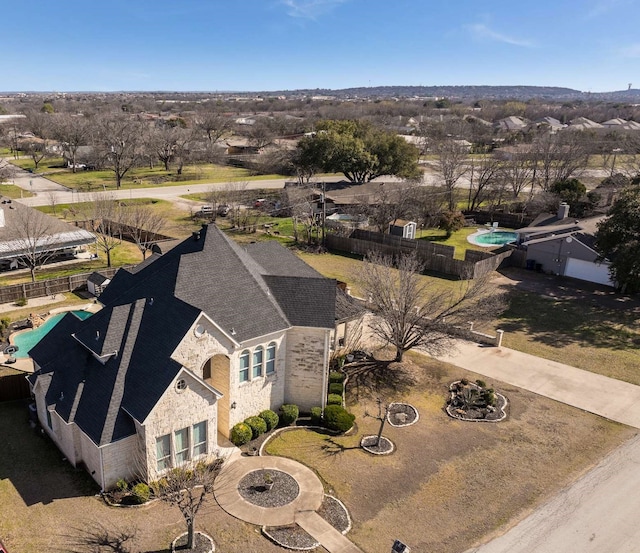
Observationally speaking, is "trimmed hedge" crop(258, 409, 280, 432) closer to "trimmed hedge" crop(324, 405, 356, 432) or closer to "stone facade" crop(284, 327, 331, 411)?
"stone facade" crop(284, 327, 331, 411)

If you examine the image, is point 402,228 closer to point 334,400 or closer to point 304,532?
point 334,400

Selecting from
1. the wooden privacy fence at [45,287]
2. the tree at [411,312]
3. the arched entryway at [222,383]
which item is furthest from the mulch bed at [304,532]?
the wooden privacy fence at [45,287]

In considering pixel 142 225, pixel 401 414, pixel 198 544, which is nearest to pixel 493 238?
pixel 142 225

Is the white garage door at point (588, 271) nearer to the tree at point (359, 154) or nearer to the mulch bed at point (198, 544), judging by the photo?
the tree at point (359, 154)

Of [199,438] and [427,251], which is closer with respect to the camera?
[199,438]

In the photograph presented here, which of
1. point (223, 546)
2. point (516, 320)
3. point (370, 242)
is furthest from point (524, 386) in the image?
point (370, 242)

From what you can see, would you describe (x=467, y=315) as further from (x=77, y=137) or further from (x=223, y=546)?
(x=77, y=137)

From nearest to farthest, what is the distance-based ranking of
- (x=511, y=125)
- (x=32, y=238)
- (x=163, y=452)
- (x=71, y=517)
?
(x=71, y=517) → (x=163, y=452) → (x=32, y=238) → (x=511, y=125)
